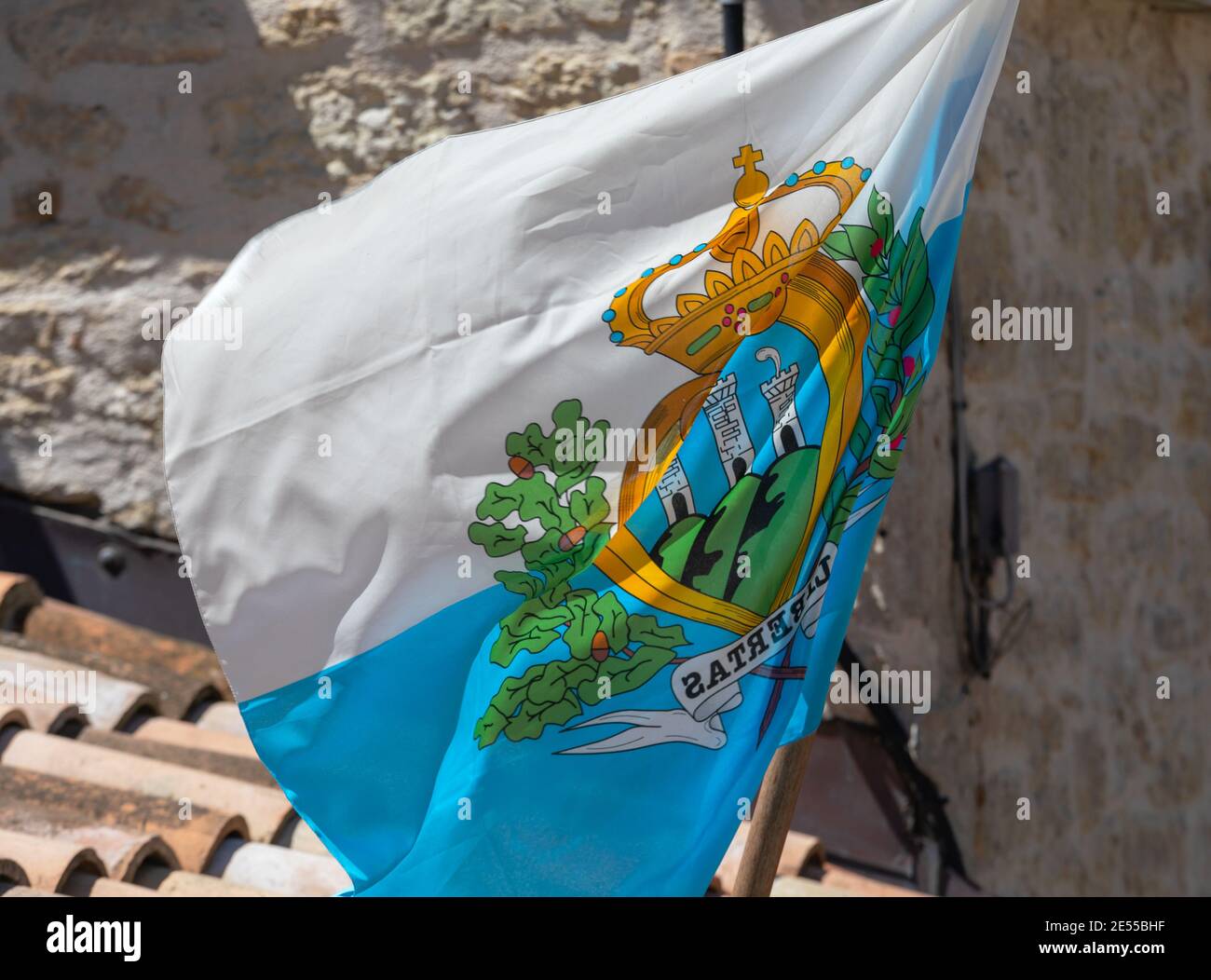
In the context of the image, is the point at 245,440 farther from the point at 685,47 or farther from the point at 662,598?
the point at 685,47

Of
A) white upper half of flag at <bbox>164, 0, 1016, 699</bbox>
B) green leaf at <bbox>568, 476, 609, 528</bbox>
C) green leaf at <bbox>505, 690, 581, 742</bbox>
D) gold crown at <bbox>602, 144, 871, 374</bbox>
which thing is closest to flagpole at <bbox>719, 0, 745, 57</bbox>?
white upper half of flag at <bbox>164, 0, 1016, 699</bbox>

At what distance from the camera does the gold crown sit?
219cm

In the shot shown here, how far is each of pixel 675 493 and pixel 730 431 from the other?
0.12 meters

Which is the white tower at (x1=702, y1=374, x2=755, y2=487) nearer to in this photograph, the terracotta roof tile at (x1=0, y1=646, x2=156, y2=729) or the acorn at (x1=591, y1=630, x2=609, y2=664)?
the acorn at (x1=591, y1=630, x2=609, y2=664)

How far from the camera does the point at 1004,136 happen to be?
376 cm

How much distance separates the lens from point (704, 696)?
6.83 ft

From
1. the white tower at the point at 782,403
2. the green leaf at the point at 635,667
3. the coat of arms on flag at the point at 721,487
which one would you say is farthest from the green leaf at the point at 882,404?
the green leaf at the point at 635,667

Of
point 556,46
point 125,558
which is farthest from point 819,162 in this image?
point 125,558

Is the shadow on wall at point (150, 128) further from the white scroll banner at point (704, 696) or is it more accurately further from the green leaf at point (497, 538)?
the white scroll banner at point (704, 696)

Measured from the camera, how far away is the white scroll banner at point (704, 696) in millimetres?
2076

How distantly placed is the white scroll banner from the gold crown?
367 millimetres

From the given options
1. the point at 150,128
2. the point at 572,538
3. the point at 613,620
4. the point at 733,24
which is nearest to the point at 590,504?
the point at 572,538

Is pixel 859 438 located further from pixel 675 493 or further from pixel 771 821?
pixel 771 821

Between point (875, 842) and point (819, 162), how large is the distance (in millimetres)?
1818
